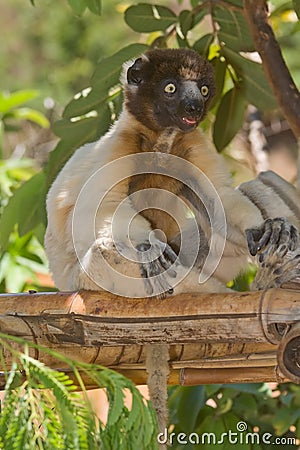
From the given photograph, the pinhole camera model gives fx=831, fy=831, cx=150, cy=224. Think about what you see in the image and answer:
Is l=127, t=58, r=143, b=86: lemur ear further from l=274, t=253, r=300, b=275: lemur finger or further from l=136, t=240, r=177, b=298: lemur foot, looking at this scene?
l=274, t=253, r=300, b=275: lemur finger

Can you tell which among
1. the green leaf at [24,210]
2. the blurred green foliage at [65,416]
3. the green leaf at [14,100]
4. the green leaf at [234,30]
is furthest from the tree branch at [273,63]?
the green leaf at [14,100]

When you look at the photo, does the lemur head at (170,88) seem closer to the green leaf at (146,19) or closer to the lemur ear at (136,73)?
the lemur ear at (136,73)

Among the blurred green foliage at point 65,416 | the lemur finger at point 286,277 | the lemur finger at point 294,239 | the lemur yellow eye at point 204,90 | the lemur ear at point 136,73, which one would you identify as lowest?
the blurred green foliage at point 65,416

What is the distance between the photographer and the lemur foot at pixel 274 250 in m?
2.35

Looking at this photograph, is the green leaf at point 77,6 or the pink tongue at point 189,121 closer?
the pink tongue at point 189,121

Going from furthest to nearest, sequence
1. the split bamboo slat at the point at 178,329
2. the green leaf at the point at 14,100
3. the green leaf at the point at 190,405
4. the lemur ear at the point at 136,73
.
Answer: the green leaf at the point at 14,100 < the green leaf at the point at 190,405 < the lemur ear at the point at 136,73 < the split bamboo slat at the point at 178,329

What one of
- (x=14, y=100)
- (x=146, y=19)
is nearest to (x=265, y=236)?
(x=146, y=19)

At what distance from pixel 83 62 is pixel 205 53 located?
17.5 ft

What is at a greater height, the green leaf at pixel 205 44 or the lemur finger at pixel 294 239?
the green leaf at pixel 205 44

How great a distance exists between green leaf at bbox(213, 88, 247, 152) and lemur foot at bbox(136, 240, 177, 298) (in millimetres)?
1101

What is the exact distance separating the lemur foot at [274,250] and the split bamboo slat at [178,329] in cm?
18

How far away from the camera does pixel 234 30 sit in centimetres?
330

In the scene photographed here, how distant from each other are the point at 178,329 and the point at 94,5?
1.32 metres

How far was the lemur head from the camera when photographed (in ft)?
8.60
